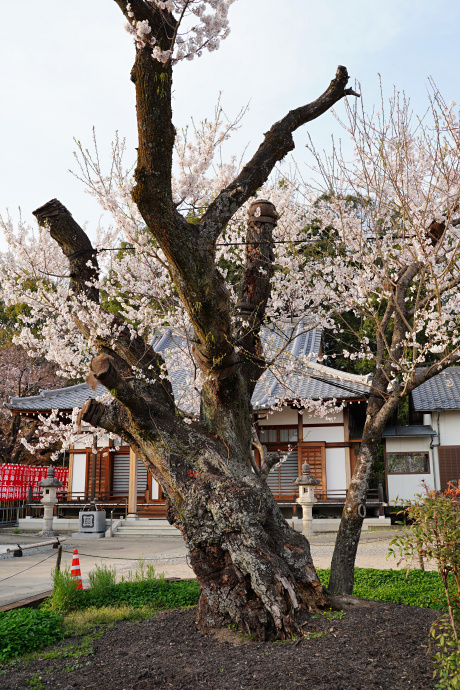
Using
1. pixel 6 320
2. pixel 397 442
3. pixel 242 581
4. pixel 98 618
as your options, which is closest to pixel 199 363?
pixel 242 581

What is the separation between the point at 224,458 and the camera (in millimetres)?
5219

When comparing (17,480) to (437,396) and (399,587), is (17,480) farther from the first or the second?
(399,587)

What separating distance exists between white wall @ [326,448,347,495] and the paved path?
8.10 ft

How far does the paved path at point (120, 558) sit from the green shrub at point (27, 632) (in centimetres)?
248

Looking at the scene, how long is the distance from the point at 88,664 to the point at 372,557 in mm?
8482

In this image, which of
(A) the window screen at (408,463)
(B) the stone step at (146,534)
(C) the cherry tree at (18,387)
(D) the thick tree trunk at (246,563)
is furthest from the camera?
(C) the cherry tree at (18,387)

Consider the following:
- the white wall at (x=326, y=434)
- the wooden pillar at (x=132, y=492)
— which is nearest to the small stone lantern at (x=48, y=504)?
the wooden pillar at (x=132, y=492)

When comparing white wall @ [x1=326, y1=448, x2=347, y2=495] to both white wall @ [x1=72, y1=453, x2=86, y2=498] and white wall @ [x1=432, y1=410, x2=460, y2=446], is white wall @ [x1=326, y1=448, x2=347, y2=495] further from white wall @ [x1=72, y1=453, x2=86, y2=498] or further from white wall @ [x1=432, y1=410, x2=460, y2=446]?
white wall @ [x1=72, y1=453, x2=86, y2=498]

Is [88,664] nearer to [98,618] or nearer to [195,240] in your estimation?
[98,618]

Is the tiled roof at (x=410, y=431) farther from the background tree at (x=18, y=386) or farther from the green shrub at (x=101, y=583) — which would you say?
the green shrub at (x=101, y=583)

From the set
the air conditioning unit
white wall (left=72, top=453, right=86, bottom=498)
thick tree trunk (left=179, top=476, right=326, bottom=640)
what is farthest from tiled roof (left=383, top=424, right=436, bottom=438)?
thick tree trunk (left=179, top=476, right=326, bottom=640)

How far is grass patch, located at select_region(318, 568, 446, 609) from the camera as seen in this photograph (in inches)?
231

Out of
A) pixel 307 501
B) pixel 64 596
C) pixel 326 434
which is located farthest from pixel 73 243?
pixel 326 434

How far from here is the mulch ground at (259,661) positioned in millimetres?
3416
